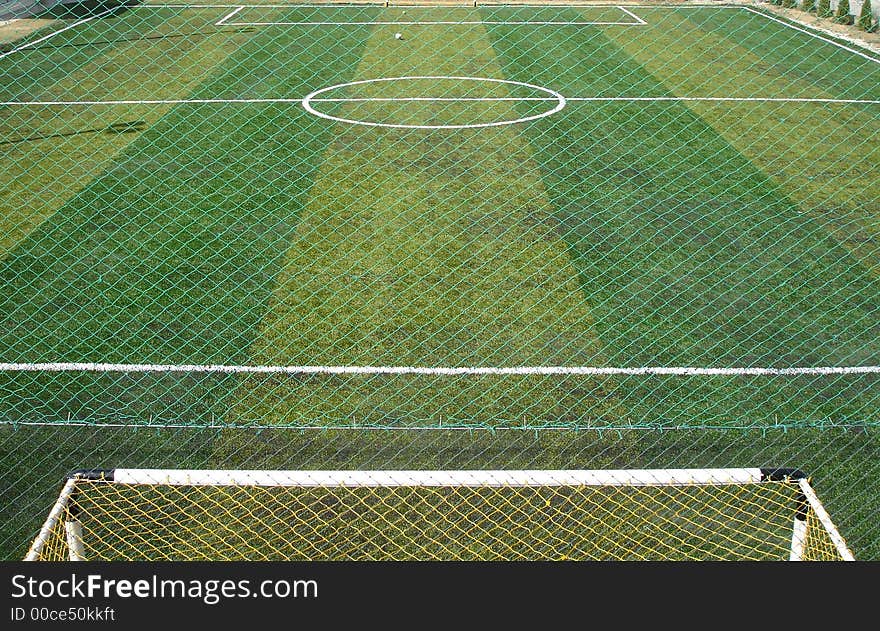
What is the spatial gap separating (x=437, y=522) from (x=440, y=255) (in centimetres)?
416

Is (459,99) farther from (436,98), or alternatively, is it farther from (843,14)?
(843,14)

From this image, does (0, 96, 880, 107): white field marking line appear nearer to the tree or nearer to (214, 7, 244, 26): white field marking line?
the tree

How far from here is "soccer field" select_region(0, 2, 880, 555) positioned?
710cm

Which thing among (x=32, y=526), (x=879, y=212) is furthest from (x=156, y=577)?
(x=879, y=212)

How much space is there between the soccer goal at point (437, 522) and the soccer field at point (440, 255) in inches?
17.4

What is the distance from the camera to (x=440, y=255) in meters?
9.62

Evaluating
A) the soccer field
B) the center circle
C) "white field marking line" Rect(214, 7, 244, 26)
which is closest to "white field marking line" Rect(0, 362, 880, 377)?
the soccer field

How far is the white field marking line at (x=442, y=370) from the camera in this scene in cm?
754

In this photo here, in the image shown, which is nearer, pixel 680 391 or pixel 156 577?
pixel 156 577

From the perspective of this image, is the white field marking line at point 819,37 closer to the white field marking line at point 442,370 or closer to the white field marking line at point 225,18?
the white field marking line at point 225,18

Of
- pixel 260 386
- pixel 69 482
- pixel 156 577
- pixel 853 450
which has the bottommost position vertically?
pixel 853 450

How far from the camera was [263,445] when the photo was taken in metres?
6.62

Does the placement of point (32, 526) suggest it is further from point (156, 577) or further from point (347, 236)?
point (347, 236)

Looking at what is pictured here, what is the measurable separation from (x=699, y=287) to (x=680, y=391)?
1989mm
